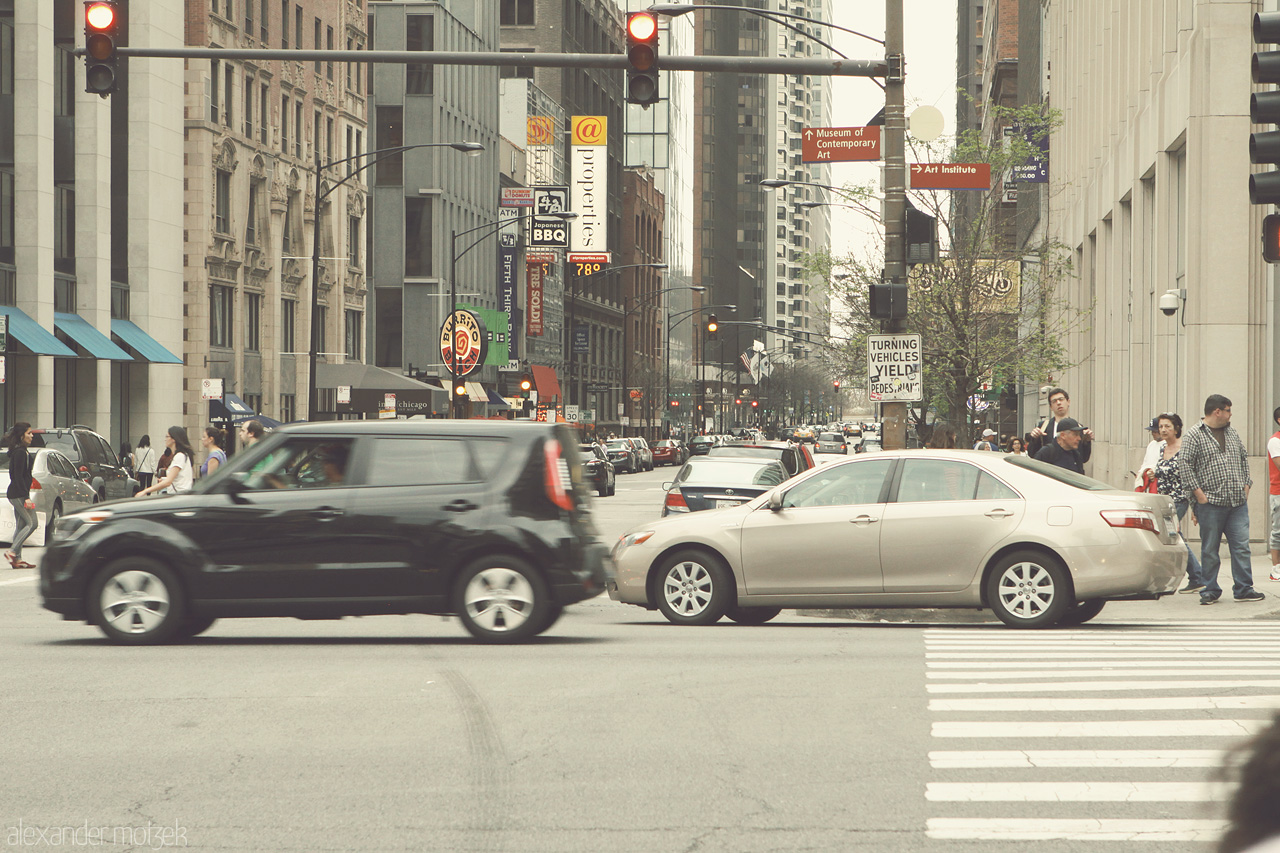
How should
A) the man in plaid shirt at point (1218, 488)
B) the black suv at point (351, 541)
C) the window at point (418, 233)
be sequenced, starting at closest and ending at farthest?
the black suv at point (351, 541) < the man in plaid shirt at point (1218, 488) < the window at point (418, 233)

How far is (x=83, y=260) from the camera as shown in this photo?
1789 inches

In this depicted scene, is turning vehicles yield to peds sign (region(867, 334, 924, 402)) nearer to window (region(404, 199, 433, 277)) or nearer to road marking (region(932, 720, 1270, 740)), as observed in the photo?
road marking (region(932, 720, 1270, 740))

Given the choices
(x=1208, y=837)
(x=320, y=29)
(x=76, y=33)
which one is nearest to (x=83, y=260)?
(x=76, y=33)

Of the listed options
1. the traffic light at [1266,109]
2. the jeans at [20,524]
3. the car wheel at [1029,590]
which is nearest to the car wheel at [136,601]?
the car wheel at [1029,590]

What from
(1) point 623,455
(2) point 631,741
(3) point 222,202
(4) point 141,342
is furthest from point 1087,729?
(1) point 623,455

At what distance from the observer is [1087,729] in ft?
26.4

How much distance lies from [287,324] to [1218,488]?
49.3 metres

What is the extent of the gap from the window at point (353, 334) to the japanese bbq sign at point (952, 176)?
50.4 metres

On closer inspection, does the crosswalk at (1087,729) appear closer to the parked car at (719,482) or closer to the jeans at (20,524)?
the parked car at (719,482)

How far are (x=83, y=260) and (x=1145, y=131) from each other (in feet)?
98.9

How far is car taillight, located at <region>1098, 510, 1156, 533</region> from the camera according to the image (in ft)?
42.3

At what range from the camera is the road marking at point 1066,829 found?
5.98 m

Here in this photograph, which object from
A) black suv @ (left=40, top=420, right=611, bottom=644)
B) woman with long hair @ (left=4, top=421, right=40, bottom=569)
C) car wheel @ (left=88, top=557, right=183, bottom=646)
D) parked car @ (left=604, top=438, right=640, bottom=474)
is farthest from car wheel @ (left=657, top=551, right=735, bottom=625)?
parked car @ (left=604, top=438, right=640, bottom=474)

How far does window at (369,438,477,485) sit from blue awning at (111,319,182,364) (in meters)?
37.4
